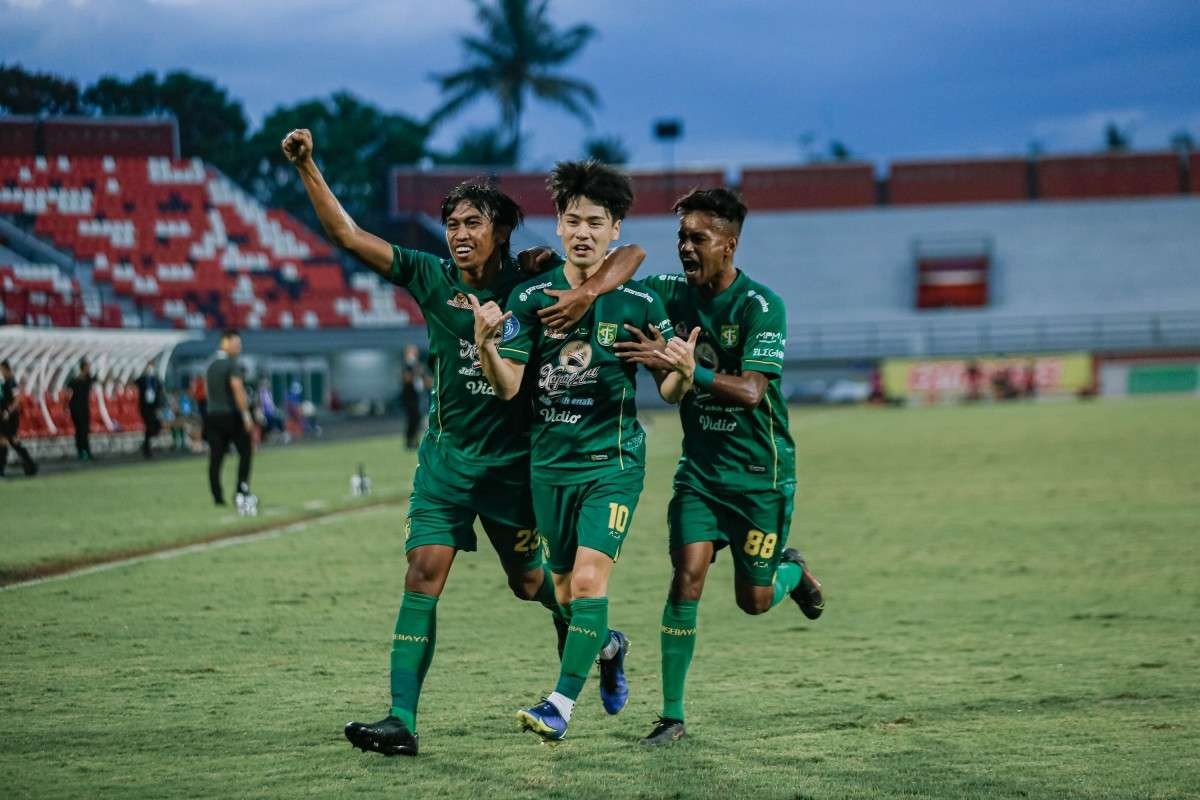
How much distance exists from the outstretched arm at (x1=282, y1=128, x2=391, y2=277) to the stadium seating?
28.1 metres

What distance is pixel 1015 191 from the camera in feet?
227

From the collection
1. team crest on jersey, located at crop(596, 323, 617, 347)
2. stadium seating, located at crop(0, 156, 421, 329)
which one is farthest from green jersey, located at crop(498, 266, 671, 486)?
stadium seating, located at crop(0, 156, 421, 329)

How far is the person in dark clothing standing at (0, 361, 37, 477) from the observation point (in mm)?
24500

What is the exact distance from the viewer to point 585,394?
5.93m

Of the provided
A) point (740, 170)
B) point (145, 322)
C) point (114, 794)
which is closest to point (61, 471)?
point (145, 322)

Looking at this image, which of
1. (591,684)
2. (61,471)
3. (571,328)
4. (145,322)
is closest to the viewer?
(571,328)

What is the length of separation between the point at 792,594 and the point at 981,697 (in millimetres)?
1223

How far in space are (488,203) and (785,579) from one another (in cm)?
251

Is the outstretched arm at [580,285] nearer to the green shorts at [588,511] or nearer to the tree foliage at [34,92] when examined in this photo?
the green shorts at [588,511]

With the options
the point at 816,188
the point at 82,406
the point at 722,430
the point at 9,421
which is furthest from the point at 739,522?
the point at 816,188

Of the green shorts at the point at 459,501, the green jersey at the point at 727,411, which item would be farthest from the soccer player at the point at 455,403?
the green jersey at the point at 727,411

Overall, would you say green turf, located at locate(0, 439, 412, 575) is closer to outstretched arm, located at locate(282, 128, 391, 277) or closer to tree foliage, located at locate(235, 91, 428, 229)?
tree foliage, located at locate(235, 91, 428, 229)

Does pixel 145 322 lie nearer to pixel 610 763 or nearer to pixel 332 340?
pixel 332 340

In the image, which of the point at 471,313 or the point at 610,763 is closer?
the point at 610,763
